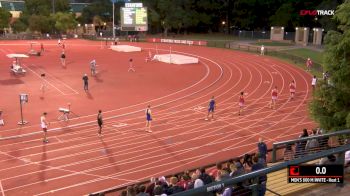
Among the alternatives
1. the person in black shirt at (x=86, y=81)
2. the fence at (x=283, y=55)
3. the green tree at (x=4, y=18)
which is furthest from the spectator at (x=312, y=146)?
the green tree at (x=4, y=18)

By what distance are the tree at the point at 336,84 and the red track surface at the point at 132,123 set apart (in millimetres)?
5275

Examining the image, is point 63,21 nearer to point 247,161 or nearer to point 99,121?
point 99,121

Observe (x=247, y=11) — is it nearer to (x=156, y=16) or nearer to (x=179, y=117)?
(x=156, y=16)

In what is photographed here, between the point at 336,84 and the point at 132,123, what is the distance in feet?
40.8

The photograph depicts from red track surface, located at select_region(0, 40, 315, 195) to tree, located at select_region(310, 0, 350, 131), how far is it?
528cm

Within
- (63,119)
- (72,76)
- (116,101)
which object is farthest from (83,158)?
(72,76)

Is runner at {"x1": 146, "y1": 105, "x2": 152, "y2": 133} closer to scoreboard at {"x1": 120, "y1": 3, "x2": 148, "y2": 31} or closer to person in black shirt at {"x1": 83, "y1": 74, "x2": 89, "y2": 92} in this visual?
person in black shirt at {"x1": 83, "y1": 74, "x2": 89, "y2": 92}

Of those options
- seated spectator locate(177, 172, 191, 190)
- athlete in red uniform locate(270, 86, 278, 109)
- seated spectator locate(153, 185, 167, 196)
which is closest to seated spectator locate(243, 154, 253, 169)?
seated spectator locate(177, 172, 191, 190)

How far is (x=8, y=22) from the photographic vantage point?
Result: 83.1 metres

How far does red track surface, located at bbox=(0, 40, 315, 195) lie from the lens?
53.7 feet

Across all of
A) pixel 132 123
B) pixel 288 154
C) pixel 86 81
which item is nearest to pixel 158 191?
pixel 288 154

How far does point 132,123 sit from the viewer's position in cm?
2339

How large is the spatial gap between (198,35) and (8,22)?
131ft

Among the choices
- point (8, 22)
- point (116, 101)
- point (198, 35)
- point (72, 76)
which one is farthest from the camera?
point (198, 35)
